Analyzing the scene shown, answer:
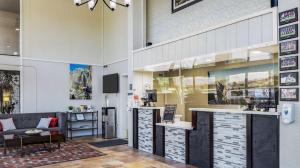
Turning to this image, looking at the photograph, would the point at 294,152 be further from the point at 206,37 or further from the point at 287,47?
the point at 206,37

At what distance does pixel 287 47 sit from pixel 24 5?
8.14 m

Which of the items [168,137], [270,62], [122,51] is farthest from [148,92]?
[270,62]

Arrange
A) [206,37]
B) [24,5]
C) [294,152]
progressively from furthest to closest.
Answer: [24,5]
[206,37]
[294,152]

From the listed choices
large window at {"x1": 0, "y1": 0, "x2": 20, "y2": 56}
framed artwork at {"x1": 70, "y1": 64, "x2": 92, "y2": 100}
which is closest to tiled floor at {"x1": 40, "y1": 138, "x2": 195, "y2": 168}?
framed artwork at {"x1": 70, "y1": 64, "x2": 92, "y2": 100}

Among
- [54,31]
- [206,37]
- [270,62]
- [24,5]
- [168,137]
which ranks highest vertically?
[24,5]

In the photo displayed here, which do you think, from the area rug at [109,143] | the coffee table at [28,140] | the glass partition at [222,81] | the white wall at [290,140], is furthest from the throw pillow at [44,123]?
the white wall at [290,140]

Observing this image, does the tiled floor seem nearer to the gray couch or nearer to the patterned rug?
the patterned rug

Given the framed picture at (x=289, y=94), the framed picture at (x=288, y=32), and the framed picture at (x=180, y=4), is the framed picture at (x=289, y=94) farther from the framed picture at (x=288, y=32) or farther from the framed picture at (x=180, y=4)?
the framed picture at (x=180, y=4)

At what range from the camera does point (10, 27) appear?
27.8ft

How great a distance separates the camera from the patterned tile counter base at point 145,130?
6.76 meters

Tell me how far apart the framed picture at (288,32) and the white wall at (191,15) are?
4.26ft

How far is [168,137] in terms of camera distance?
6160 millimetres

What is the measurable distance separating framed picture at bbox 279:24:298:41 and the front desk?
1183 millimetres

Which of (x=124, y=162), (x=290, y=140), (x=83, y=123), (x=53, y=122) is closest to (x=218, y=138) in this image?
(x=290, y=140)
